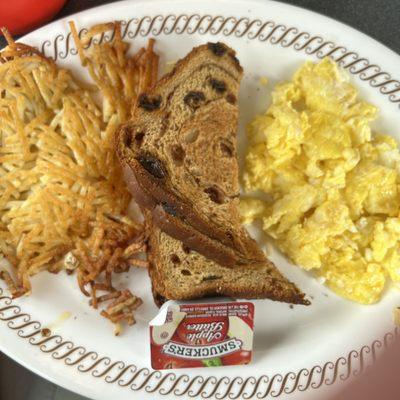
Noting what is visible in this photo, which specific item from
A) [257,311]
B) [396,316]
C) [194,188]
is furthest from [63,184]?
[396,316]

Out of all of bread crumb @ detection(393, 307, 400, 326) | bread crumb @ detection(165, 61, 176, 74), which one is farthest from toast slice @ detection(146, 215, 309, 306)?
bread crumb @ detection(165, 61, 176, 74)

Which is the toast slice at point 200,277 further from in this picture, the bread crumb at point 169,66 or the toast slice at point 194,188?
the bread crumb at point 169,66

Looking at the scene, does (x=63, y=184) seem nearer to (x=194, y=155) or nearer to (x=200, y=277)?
(x=194, y=155)

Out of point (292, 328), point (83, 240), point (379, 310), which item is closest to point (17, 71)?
point (83, 240)

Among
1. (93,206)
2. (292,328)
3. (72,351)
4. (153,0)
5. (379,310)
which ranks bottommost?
(72,351)

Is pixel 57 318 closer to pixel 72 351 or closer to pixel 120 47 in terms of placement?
pixel 72 351

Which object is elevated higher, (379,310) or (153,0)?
(153,0)

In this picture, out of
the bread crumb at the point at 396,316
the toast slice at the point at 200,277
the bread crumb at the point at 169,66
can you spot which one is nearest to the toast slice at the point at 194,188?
the toast slice at the point at 200,277
